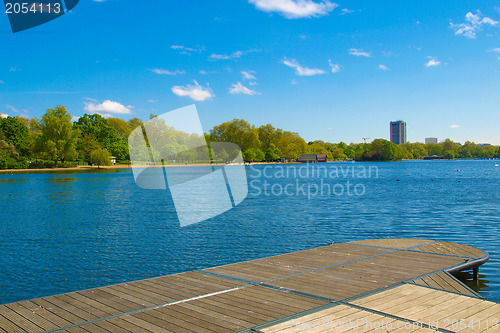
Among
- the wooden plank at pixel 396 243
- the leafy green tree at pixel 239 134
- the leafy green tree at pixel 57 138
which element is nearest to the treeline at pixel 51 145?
the leafy green tree at pixel 57 138

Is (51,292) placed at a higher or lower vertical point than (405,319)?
lower

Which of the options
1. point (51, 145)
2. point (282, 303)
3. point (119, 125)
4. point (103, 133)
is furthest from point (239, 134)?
point (282, 303)

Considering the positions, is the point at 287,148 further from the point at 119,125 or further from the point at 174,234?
the point at 174,234

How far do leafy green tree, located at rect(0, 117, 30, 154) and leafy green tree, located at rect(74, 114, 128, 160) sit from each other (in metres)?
15.3

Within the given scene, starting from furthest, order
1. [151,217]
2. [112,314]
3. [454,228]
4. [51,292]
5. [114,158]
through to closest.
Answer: [114,158] → [151,217] → [454,228] → [51,292] → [112,314]

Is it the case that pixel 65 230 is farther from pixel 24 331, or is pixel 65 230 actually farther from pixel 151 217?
pixel 24 331

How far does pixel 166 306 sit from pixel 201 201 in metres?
25.3

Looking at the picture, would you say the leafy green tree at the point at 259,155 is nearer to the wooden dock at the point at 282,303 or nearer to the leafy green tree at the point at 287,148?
the leafy green tree at the point at 287,148

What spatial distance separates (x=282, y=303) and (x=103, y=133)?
380 feet

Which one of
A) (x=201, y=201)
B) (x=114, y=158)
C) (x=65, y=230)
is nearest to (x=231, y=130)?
(x=114, y=158)

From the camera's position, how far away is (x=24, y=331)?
233 inches

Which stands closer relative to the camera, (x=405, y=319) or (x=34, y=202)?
(x=405, y=319)

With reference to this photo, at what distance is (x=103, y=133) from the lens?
114500 mm

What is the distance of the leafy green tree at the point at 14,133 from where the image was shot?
319 feet
